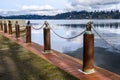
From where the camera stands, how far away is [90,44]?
6922 mm

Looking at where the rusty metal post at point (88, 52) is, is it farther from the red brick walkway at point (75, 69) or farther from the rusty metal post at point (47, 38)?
the rusty metal post at point (47, 38)

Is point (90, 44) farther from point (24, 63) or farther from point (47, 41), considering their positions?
point (47, 41)

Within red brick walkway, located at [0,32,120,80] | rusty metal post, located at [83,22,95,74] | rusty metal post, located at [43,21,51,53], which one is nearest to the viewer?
red brick walkway, located at [0,32,120,80]

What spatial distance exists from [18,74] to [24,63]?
1434 mm

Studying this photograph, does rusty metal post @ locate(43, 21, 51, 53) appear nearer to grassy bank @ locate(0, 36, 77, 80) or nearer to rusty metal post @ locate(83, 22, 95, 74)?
grassy bank @ locate(0, 36, 77, 80)

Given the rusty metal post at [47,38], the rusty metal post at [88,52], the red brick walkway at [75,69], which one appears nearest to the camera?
the red brick walkway at [75,69]

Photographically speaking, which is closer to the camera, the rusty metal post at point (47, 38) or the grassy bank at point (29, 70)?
the grassy bank at point (29, 70)

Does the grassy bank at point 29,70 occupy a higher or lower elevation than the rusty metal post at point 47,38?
lower

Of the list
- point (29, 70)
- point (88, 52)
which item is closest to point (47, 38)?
point (29, 70)

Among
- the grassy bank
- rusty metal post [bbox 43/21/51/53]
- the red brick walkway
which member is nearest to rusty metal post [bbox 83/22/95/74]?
the red brick walkway

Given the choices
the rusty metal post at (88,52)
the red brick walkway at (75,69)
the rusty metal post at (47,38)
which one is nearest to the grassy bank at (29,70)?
the red brick walkway at (75,69)

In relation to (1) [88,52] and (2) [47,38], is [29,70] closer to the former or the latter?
(1) [88,52]

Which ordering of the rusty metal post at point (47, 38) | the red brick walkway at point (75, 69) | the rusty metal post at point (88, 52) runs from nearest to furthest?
1. the red brick walkway at point (75, 69)
2. the rusty metal post at point (88, 52)
3. the rusty metal post at point (47, 38)

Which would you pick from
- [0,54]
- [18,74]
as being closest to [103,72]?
[18,74]
